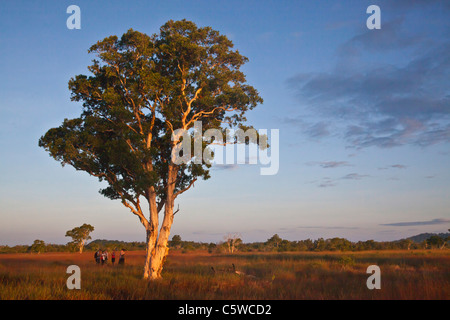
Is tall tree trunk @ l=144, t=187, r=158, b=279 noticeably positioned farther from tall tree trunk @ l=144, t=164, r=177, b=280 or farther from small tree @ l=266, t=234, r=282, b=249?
small tree @ l=266, t=234, r=282, b=249

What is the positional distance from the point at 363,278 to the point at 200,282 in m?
8.47

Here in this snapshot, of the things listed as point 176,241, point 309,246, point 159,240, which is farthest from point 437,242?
point 159,240

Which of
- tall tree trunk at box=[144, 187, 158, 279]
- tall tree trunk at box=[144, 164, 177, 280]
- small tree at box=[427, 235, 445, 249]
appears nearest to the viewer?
tall tree trunk at box=[144, 164, 177, 280]

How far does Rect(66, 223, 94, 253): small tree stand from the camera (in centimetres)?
7188

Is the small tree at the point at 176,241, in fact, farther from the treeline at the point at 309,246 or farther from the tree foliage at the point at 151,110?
the tree foliage at the point at 151,110

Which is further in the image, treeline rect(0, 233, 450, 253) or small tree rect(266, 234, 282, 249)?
small tree rect(266, 234, 282, 249)

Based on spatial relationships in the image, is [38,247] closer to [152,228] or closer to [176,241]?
[176,241]

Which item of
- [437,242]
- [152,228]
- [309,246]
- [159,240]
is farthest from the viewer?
[309,246]

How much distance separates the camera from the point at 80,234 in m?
72.3

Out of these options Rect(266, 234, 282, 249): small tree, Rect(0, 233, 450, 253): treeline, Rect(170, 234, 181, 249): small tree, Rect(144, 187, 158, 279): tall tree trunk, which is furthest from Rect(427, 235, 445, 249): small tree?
Rect(144, 187, 158, 279): tall tree trunk

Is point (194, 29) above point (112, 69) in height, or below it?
above
